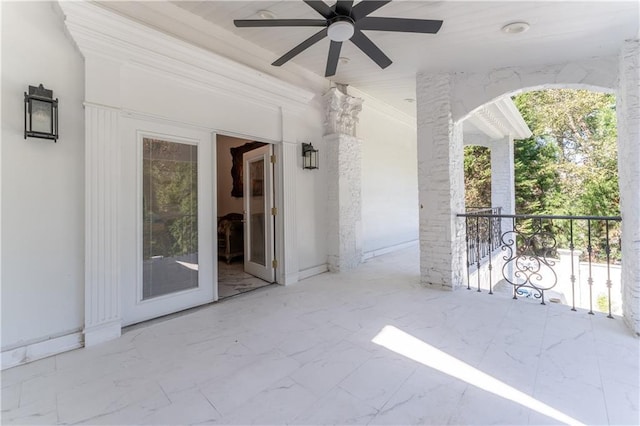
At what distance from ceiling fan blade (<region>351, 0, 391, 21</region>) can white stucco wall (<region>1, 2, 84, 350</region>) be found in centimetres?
232

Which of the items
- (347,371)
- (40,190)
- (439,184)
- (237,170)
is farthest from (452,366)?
(237,170)

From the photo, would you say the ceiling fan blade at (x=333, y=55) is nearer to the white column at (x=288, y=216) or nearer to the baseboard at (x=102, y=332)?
the white column at (x=288, y=216)

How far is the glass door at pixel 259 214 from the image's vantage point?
13.7ft

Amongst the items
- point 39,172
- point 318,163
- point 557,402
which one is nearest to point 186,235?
point 39,172

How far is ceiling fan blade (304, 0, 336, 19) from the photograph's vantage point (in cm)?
188

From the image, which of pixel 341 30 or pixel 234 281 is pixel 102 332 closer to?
pixel 234 281

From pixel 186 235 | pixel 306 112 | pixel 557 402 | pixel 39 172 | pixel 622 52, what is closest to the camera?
pixel 557 402

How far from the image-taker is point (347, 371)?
6.54 ft

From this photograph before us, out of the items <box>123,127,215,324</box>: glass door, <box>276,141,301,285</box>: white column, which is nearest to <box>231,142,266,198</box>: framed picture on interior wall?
<box>276,141,301,285</box>: white column

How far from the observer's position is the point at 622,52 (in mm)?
2840

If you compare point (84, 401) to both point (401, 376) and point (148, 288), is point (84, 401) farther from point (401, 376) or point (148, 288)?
point (401, 376)

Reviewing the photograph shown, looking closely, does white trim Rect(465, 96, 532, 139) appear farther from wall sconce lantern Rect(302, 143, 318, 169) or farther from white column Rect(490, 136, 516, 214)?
wall sconce lantern Rect(302, 143, 318, 169)

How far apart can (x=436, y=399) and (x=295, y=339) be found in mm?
1199

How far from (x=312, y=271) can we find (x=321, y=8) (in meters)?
3.46
